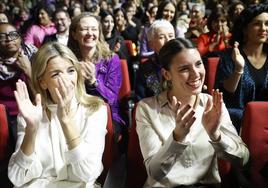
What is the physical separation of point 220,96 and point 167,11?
240cm

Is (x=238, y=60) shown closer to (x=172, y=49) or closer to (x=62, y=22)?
(x=172, y=49)

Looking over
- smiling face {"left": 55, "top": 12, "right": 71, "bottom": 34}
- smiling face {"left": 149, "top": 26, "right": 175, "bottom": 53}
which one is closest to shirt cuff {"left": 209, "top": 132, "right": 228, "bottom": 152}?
smiling face {"left": 149, "top": 26, "right": 175, "bottom": 53}

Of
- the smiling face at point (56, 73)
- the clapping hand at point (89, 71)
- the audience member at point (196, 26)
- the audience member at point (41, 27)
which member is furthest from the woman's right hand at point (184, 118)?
the audience member at point (41, 27)

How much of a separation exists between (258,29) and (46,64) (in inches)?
49.3

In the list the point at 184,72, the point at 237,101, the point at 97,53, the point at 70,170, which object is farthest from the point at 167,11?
the point at 70,170

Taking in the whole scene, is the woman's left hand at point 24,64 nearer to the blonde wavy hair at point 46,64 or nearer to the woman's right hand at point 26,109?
the blonde wavy hair at point 46,64

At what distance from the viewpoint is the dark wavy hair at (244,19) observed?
7.13 ft

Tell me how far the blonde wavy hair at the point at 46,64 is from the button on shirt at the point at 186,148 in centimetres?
22

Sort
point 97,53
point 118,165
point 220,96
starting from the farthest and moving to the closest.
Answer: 1. point 97,53
2. point 118,165
3. point 220,96

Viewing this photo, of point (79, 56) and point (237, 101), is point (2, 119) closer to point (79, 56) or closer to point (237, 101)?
point (79, 56)

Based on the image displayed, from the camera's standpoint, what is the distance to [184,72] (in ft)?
4.96

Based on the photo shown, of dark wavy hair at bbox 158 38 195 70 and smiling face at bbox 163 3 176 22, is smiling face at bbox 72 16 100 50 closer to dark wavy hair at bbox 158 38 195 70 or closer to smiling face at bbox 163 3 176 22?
dark wavy hair at bbox 158 38 195 70

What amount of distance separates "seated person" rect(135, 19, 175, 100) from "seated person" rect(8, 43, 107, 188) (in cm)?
69

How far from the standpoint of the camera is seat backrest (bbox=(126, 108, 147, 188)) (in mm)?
1674
